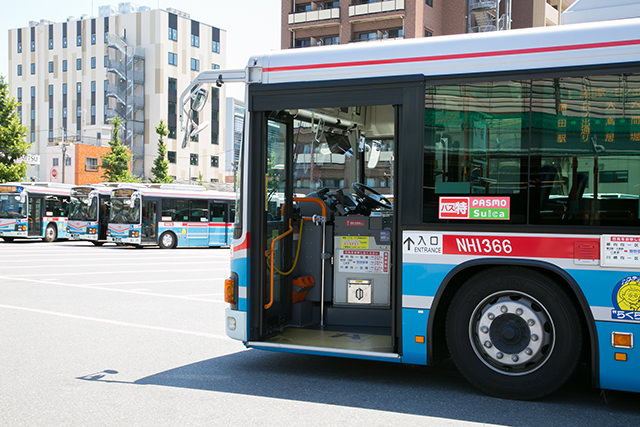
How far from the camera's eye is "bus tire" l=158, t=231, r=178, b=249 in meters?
29.7

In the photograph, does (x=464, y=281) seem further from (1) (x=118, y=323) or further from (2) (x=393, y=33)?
(2) (x=393, y=33)

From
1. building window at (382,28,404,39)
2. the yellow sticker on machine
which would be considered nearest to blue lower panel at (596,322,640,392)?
the yellow sticker on machine

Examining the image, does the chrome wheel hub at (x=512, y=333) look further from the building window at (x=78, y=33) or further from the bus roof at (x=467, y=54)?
the building window at (x=78, y=33)

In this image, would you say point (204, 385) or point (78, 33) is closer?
point (204, 385)

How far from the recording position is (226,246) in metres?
33.0

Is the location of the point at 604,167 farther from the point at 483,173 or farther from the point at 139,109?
the point at 139,109

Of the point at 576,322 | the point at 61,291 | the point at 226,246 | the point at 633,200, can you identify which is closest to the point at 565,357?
the point at 576,322

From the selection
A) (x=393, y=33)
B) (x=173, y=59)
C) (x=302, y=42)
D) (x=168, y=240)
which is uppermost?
(x=173, y=59)

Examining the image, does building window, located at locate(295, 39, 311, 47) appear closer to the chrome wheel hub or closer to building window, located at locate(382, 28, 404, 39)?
building window, located at locate(382, 28, 404, 39)

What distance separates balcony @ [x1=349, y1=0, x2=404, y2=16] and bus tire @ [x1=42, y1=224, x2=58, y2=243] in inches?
1043

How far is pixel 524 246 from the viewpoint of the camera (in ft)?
17.4

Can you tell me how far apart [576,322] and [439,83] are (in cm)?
237

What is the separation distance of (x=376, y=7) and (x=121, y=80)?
45.4 metres

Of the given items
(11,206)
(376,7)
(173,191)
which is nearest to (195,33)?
(376,7)
